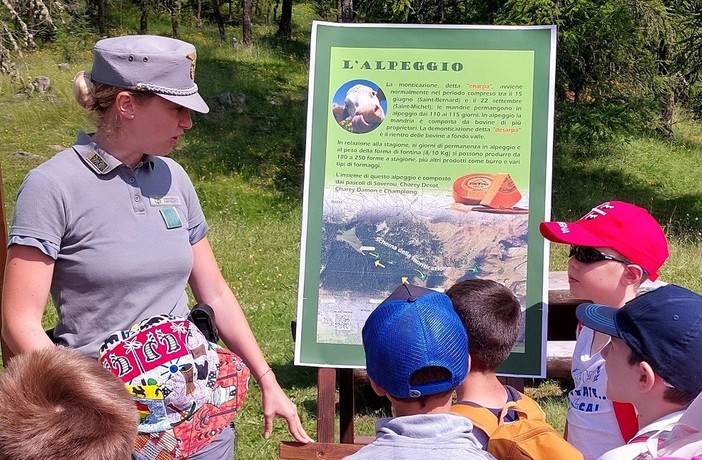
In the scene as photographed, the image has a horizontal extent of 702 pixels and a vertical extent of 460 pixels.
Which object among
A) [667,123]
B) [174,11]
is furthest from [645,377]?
[174,11]

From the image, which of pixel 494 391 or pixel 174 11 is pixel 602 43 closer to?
pixel 494 391

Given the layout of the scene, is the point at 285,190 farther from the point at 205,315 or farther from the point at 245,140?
the point at 205,315

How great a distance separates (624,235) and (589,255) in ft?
0.46

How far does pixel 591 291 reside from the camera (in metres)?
3.04

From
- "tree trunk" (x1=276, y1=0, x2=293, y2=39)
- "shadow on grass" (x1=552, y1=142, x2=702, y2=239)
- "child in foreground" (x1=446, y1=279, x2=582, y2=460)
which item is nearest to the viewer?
"child in foreground" (x1=446, y1=279, x2=582, y2=460)

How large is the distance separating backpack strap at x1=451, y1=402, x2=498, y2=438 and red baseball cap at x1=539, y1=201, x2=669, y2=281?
81 cm

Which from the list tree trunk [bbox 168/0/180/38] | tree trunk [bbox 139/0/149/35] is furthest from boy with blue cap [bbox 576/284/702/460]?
tree trunk [bbox 139/0/149/35]

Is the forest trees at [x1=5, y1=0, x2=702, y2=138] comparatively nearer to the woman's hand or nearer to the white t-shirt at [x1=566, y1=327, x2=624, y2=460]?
the white t-shirt at [x1=566, y1=327, x2=624, y2=460]

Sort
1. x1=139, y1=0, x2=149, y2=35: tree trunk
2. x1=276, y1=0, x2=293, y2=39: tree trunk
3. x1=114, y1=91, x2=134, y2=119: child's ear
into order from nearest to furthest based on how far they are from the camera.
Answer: x1=114, y1=91, x2=134, y2=119: child's ear
x1=139, y1=0, x2=149, y2=35: tree trunk
x1=276, y1=0, x2=293, y2=39: tree trunk

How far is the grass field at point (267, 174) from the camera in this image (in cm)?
661

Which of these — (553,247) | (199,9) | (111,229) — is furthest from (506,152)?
(199,9)

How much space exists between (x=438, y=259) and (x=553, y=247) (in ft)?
21.2

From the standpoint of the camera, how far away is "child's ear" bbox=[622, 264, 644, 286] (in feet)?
9.78

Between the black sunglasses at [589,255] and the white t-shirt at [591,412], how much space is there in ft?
0.91
